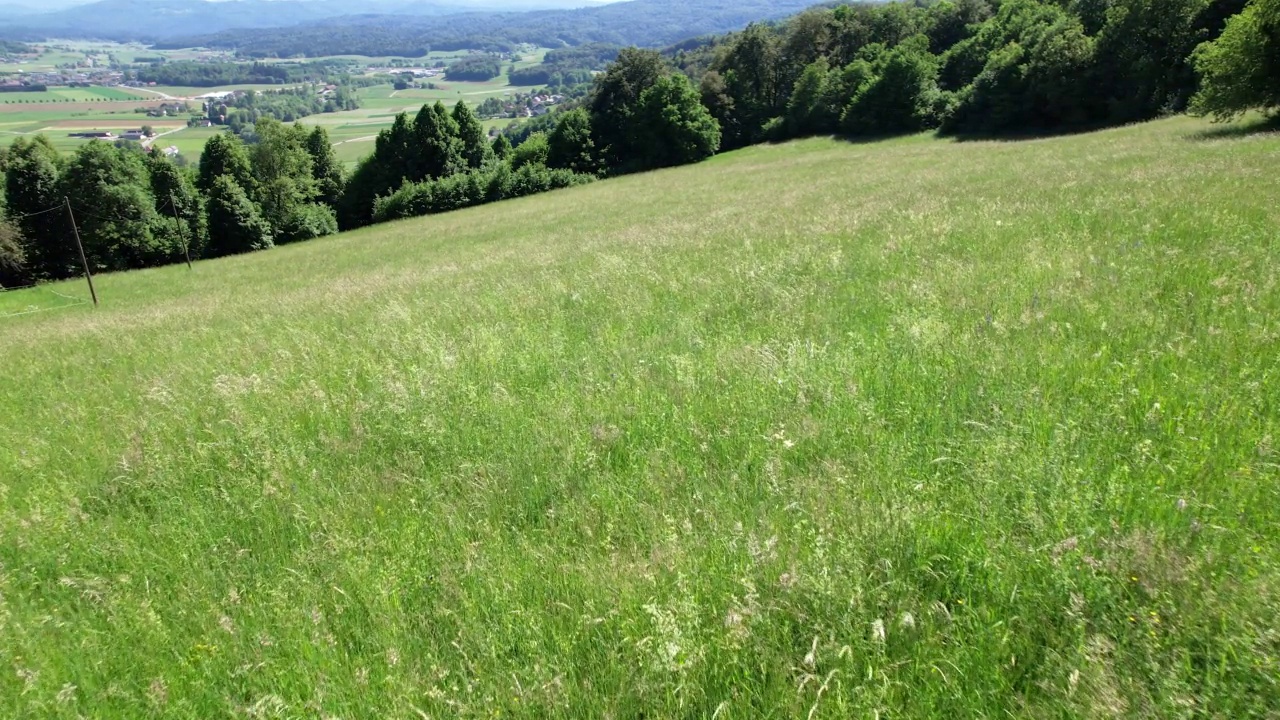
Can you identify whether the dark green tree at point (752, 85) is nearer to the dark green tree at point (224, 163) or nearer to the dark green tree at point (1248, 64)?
the dark green tree at point (1248, 64)

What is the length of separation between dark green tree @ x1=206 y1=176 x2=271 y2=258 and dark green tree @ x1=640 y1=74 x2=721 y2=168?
36.7 meters

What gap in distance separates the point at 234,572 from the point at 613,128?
2809 inches

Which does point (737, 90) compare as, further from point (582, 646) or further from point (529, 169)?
point (582, 646)

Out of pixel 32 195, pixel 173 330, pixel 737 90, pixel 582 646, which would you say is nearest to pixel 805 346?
pixel 582 646

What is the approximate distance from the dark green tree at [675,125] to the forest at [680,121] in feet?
0.62

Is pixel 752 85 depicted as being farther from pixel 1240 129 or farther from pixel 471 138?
pixel 1240 129

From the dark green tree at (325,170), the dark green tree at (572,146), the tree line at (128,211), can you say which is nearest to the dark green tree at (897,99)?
the dark green tree at (572,146)

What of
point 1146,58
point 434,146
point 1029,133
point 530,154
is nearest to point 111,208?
point 434,146

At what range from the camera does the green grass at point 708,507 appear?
8.41ft

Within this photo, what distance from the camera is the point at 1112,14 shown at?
4569cm

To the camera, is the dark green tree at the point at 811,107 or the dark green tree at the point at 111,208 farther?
the dark green tree at the point at 811,107

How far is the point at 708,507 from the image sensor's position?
12.0ft

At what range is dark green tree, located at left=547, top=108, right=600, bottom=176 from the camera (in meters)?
66.1

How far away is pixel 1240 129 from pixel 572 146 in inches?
2099
